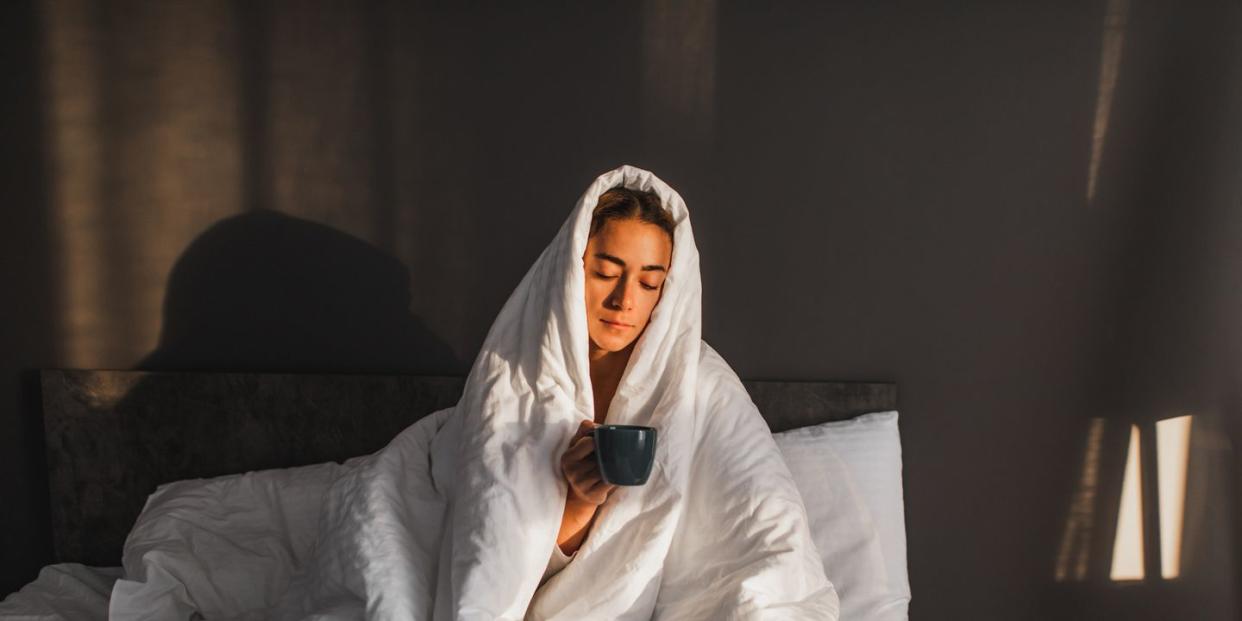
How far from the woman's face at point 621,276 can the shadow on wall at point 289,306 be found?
68 cm

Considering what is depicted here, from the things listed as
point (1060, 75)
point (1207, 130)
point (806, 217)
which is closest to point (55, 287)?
point (806, 217)

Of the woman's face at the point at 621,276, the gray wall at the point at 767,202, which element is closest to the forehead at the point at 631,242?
the woman's face at the point at 621,276

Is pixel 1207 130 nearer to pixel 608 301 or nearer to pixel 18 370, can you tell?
pixel 608 301

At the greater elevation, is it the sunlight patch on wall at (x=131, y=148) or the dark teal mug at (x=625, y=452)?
the sunlight patch on wall at (x=131, y=148)

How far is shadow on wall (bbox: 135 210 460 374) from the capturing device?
7.00 ft

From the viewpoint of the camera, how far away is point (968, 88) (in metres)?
1.96

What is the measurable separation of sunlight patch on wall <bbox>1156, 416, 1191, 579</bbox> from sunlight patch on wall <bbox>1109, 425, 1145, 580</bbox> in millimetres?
41

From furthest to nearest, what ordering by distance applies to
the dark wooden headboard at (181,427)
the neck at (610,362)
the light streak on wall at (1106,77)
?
the dark wooden headboard at (181,427)
the light streak on wall at (1106,77)
the neck at (610,362)

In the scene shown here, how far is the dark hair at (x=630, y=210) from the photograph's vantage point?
1551 millimetres

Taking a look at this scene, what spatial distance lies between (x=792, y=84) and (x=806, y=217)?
0.27 metres

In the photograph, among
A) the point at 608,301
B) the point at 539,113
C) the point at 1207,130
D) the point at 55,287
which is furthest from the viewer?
the point at 55,287

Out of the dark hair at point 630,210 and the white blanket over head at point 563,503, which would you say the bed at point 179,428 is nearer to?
the white blanket over head at point 563,503

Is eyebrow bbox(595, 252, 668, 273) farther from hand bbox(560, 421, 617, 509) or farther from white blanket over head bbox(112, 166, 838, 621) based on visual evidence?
hand bbox(560, 421, 617, 509)

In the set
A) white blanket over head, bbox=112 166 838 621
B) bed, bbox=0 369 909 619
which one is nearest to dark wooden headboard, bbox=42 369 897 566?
bed, bbox=0 369 909 619
